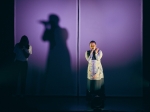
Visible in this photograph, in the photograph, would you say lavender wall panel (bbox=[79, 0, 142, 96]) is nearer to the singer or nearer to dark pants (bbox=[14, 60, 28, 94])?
the singer

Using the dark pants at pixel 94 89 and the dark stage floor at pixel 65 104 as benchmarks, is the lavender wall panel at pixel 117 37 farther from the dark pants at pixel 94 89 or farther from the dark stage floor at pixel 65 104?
the dark pants at pixel 94 89

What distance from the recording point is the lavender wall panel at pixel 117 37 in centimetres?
763

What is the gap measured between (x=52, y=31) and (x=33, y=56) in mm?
966

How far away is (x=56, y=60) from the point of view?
7.83 m

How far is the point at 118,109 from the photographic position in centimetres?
594

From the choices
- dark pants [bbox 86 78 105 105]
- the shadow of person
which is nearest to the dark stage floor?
dark pants [bbox 86 78 105 105]

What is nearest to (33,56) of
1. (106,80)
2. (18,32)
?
(18,32)

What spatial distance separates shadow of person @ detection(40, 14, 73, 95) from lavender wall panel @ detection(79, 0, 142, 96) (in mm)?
615

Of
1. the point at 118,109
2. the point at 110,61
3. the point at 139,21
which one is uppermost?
the point at 139,21

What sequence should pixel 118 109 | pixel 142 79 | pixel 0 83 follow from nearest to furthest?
pixel 118 109 < pixel 142 79 < pixel 0 83

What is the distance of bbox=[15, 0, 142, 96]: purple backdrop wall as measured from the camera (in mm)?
7641

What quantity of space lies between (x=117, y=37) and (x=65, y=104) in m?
2.59

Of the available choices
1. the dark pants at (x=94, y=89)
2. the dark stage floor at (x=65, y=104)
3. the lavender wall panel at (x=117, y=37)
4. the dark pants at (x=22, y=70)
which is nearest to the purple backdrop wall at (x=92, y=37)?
the lavender wall panel at (x=117, y=37)

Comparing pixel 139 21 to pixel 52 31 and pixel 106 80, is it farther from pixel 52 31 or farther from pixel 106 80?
pixel 52 31
